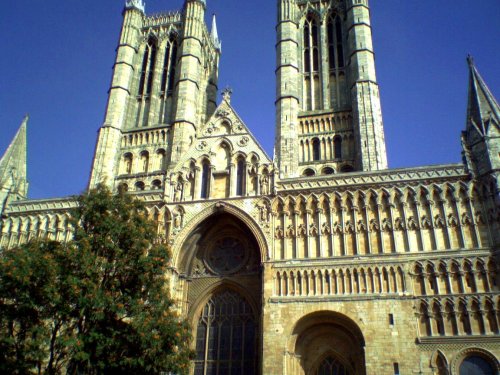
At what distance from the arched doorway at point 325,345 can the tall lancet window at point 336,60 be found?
1839 cm

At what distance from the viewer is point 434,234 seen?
20.6m

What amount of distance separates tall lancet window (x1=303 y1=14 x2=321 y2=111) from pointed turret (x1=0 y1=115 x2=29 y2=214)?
760 inches

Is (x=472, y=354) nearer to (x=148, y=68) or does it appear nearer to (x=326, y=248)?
(x=326, y=248)

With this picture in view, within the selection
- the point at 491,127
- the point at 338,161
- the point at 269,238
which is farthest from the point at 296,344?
the point at 338,161

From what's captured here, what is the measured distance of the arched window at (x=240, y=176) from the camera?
24.0 m

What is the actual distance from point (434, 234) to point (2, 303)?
16.5 m

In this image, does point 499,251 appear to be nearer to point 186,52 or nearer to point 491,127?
point 491,127

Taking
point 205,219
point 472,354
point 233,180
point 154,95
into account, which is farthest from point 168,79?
point 472,354

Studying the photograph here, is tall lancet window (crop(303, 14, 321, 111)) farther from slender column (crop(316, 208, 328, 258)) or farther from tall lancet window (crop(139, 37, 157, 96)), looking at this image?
slender column (crop(316, 208, 328, 258))

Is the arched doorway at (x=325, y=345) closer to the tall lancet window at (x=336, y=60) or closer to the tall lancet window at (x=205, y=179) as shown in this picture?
the tall lancet window at (x=205, y=179)

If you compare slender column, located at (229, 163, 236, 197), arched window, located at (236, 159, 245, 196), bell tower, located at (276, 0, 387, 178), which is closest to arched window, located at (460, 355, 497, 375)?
slender column, located at (229, 163, 236, 197)

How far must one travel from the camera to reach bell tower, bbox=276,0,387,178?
31094 millimetres

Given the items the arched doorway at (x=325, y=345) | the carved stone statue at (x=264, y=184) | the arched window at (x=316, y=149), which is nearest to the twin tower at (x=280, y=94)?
the arched window at (x=316, y=149)

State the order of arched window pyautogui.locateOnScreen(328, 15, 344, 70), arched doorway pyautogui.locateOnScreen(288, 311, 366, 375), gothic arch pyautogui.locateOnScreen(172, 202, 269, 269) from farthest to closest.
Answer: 1. arched window pyautogui.locateOnScreen(328, 15, 344, 70)
2. gothic arch pyautogui.locateOnScreen(172, 202, 269, 269)
3. arched doorway pyautogui.locateOnScreen(288, 311, 366, 375)
